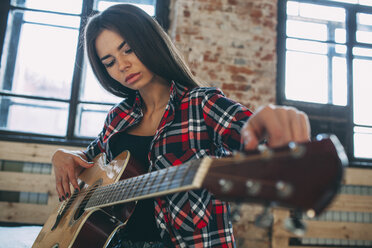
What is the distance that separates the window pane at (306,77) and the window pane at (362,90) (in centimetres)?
39

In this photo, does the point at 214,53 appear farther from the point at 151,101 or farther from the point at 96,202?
the point at 96,202

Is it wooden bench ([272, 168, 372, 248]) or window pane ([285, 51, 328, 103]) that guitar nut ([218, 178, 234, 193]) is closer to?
wooden bench ([272, 168, 372, 248])

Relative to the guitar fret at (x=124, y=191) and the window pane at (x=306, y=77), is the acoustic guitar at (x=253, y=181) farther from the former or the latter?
the window pane at (x=306, y=77)

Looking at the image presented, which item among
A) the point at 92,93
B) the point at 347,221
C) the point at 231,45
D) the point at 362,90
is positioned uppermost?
the point at 231,45

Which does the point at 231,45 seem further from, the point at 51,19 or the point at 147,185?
the point at 147,185

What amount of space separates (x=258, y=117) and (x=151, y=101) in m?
0.91

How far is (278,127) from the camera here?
607 mm

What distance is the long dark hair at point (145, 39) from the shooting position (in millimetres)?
1289

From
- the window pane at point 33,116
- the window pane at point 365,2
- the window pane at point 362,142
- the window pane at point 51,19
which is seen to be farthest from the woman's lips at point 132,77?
the window pane at point 365,2

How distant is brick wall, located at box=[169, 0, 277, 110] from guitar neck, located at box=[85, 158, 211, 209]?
2051mm

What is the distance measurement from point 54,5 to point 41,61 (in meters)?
0.63

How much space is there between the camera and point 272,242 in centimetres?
286

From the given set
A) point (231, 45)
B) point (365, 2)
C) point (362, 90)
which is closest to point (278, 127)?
point (231, 45)

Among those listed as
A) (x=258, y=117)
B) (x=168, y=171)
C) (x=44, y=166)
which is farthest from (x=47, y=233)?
(x=44, y=166)
